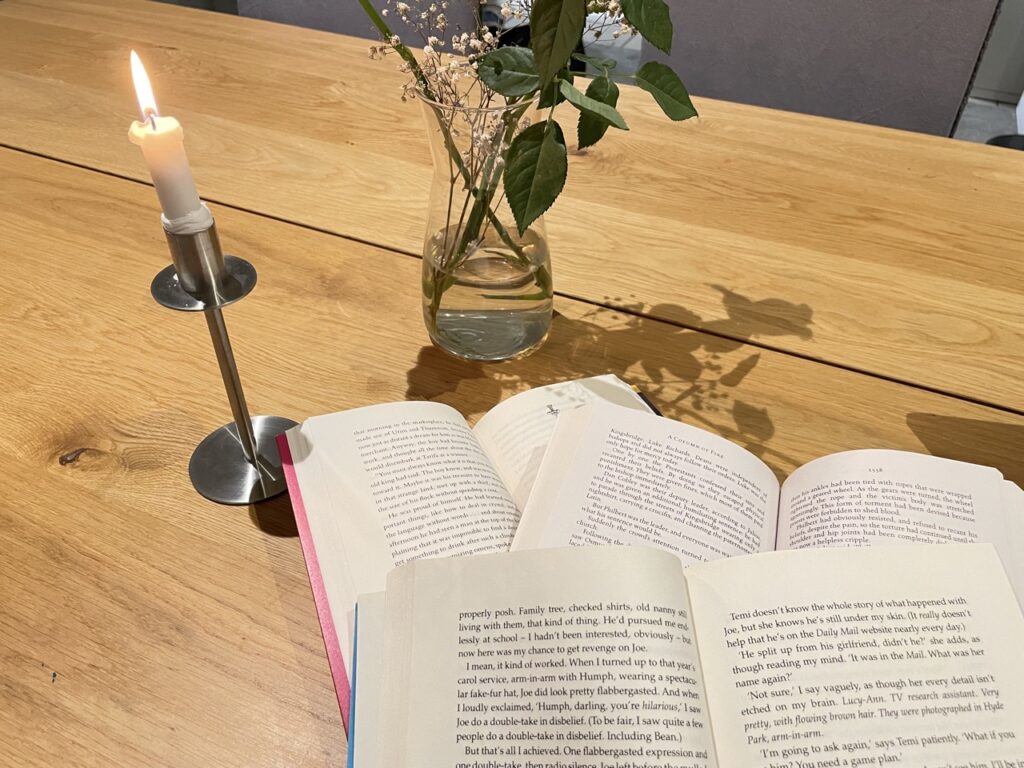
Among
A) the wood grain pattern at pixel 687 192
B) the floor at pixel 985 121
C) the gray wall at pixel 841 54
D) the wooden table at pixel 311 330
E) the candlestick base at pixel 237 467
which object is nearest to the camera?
the wooden table at pixel 311 330

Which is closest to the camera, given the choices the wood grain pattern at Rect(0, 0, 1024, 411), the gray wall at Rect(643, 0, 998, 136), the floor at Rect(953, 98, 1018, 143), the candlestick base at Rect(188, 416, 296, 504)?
the candlestick base at Rect(188, 416, 296, 504)

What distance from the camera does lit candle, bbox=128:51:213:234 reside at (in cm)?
49

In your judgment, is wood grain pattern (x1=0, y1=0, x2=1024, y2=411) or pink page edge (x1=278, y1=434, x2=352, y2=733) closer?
pink page edge (x1=278, y1=434, x2=352, y2=733)

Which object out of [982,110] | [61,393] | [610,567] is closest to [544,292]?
[610,567]

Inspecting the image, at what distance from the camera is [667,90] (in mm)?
617

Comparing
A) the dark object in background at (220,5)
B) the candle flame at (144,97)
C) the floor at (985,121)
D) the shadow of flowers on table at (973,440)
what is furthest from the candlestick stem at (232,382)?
the floor at (985,121)

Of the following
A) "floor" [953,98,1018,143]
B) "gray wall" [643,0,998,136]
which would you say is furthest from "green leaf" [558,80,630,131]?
"floor" [953,98,1018,143]

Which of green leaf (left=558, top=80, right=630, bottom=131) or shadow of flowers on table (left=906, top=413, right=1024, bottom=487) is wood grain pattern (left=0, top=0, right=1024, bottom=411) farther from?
green leaf (left=558, top=80, right=630, bottom=131)

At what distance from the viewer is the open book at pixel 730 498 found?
0.60m

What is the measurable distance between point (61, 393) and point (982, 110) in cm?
291

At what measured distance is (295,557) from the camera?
0.62m

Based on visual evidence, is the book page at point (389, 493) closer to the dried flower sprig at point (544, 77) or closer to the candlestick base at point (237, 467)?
the candlestick base at point (237, 467)

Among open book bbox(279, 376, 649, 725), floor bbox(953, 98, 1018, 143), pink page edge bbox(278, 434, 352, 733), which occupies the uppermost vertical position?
open book bbox(279, 376, 649, 725)

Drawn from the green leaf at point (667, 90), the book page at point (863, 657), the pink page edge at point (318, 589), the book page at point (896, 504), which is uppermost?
the green leaf at point (667, 90)
